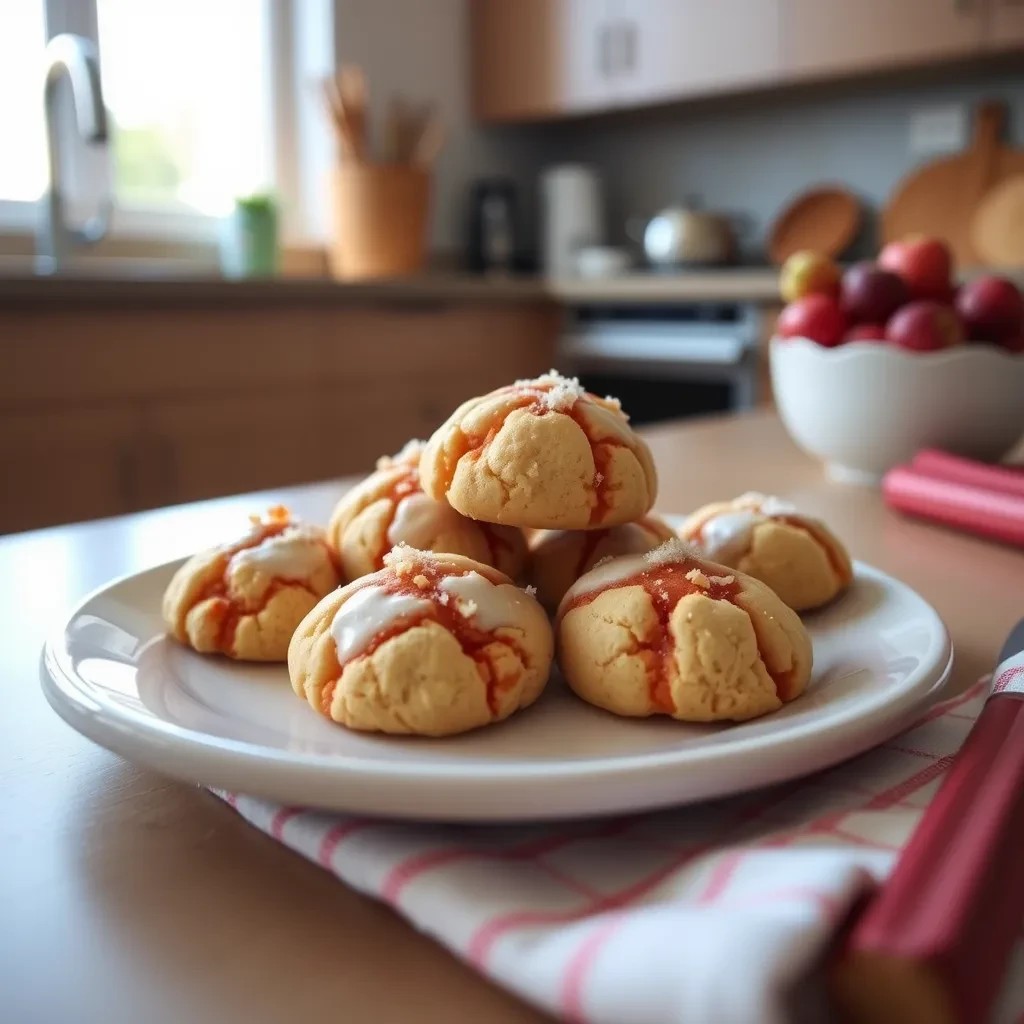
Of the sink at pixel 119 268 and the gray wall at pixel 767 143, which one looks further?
the gray wall at pixel 767 143

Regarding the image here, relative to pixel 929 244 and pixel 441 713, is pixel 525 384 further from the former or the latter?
pixel 929 244

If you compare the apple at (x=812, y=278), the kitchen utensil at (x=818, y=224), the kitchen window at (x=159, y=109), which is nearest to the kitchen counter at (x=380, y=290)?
the kitchen utensil at (x=818, y=224)

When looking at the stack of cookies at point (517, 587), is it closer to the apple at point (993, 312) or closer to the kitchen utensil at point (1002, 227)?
the apple at point (993, 312)

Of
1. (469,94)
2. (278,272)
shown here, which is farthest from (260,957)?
(469,94)

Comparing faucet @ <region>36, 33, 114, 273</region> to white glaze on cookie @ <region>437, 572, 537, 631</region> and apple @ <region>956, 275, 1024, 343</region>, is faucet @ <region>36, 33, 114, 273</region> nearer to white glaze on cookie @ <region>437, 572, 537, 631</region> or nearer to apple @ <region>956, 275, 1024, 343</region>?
apple @ <region>956, 275, 1024, 343</region>

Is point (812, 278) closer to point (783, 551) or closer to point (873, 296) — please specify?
point (873, 296)

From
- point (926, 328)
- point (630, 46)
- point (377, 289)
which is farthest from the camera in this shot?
point (630, 46)

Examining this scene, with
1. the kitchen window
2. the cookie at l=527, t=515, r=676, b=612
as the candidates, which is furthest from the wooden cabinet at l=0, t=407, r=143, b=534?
the cookie at l=527, t=515, r=676, b=612

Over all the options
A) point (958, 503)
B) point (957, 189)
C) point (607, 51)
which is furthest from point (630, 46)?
point (958, 503)
